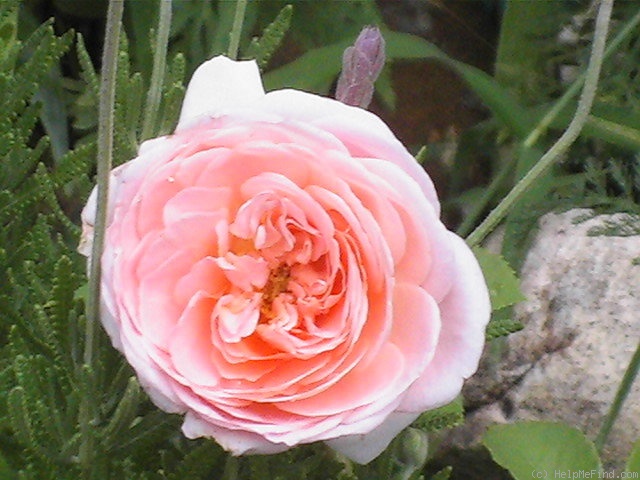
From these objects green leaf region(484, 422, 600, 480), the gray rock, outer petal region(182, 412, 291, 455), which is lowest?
the gray rock

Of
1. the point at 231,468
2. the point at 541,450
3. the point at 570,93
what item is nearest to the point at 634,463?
the point at 541,450

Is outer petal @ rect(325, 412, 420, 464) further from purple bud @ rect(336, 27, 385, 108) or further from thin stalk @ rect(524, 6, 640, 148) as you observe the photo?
thin stalk @ rect(524, 6, 640, 148)

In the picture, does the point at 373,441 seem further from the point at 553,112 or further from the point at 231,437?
the point at 553,112

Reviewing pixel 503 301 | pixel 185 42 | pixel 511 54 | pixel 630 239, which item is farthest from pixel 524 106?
pixel 503 301

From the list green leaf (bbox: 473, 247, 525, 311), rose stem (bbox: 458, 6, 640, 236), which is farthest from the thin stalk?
green leaf (bbox: 473, 247, 525, 311)

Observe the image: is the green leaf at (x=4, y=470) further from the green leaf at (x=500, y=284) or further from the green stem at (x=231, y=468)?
the green leaf at (x=500, y=284)

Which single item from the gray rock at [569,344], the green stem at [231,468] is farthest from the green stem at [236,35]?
the gray rock at [569,344]

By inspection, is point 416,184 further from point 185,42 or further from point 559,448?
point 185,42
